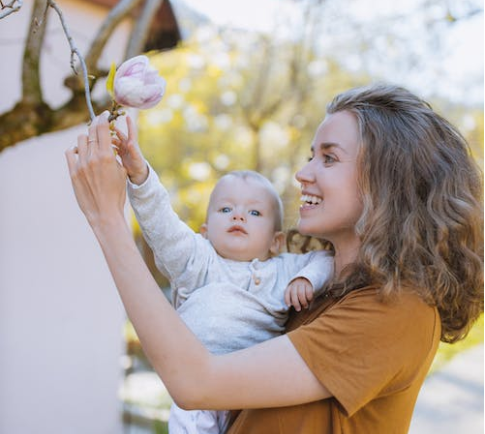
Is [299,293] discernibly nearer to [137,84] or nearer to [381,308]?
A: [381,308]

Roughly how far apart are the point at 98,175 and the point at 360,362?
0.71m

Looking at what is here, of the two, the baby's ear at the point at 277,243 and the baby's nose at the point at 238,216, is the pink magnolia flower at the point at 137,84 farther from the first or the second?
the baby's ear at the point at 277,243

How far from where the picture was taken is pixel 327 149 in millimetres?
1796

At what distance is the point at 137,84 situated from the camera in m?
1.30

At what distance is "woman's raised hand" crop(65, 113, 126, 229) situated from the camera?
1.37m

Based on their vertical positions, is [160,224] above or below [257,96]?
above

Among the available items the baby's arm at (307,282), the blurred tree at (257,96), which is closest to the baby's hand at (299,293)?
the baby's arm at (307,282)

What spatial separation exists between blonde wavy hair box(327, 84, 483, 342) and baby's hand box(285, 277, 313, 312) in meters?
0.14

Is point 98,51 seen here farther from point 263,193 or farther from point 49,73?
point 49,73

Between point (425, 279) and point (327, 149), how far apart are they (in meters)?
0.45

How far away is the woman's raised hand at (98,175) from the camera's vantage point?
1365 millimetres

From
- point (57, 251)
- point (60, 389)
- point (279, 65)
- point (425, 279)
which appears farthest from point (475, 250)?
point (279, 65)

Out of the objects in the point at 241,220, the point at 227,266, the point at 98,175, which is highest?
the point at 98,175

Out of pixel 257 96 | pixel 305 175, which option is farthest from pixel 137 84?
pixel 257 96
